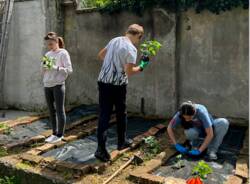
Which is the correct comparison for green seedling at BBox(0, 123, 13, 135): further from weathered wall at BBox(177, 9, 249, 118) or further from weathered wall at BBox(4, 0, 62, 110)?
weathered wall at BBox(177, 9, 249, 118)

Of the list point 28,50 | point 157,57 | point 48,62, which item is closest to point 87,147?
point 48,62

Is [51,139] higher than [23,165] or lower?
higher

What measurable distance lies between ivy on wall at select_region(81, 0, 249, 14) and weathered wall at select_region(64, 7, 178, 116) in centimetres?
18

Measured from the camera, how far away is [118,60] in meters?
4.70

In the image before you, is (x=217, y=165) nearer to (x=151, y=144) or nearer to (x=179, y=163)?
(x=179, y=163)

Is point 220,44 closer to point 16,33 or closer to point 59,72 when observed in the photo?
point 59,72

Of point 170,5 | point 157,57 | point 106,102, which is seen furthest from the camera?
point 157,57

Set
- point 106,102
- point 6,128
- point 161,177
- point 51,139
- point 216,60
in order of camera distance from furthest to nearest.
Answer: point 216,60
point 6,128
point 51,139
point 106,102
point 161,177

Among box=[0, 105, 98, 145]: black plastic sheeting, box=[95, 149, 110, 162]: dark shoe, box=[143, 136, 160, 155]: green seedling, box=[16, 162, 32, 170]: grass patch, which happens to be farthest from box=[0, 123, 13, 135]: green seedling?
box=[143, 136, 160, 155]: green seedling

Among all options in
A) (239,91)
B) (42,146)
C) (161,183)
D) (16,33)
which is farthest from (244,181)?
(16,33)

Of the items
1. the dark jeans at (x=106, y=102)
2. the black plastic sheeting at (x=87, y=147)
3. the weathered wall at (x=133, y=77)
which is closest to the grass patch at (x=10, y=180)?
the black plastic sheeting at (x=87, y=147)

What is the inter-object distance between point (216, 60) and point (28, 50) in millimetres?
4173

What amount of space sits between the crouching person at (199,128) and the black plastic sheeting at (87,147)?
3.73ft

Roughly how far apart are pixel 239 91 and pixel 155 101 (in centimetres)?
166
